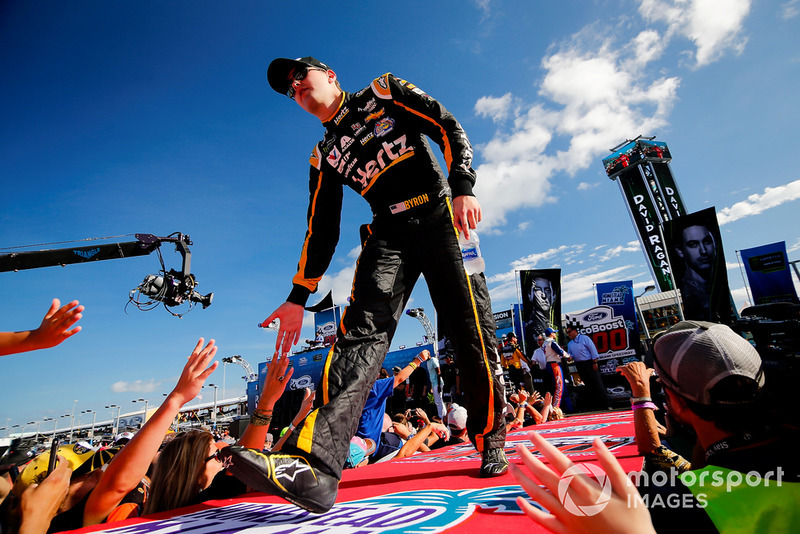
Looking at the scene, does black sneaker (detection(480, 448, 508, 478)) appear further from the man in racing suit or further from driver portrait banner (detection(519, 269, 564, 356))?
driver portrait banner (detection(519, 269, 564, 356))

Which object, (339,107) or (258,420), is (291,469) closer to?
(258,420)

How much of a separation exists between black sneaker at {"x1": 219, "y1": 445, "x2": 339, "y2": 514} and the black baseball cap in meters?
2.04

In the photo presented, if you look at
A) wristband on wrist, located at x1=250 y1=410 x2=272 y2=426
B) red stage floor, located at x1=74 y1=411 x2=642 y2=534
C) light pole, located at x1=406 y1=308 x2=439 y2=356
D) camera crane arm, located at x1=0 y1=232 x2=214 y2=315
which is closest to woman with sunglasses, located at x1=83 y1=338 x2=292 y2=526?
wristband on wrist, located at x1=250 y1=410 x2=272 y2=426

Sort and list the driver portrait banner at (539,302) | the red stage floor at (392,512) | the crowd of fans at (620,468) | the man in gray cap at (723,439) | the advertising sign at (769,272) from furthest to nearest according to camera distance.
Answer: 1. the advertising sign at (769,272)
2. the driver portrait banner at (539,302)
3. the red stage floor at (392,512)
4. the man in gray cap at (723,439)
5. the crowd of fans at (620,468)

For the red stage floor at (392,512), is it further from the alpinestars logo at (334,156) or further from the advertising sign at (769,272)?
the advertising sign at (769,272)

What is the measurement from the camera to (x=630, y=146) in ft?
125

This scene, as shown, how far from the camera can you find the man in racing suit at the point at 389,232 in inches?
71.4

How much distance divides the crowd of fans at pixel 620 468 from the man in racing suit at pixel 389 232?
1.20 feet

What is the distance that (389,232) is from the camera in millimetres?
2082

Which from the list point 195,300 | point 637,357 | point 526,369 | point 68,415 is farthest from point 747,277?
point 68,415

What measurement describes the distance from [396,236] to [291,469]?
121cm

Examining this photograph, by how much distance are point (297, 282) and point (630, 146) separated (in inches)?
1755

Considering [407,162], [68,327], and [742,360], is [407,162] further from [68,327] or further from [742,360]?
[68,327]
